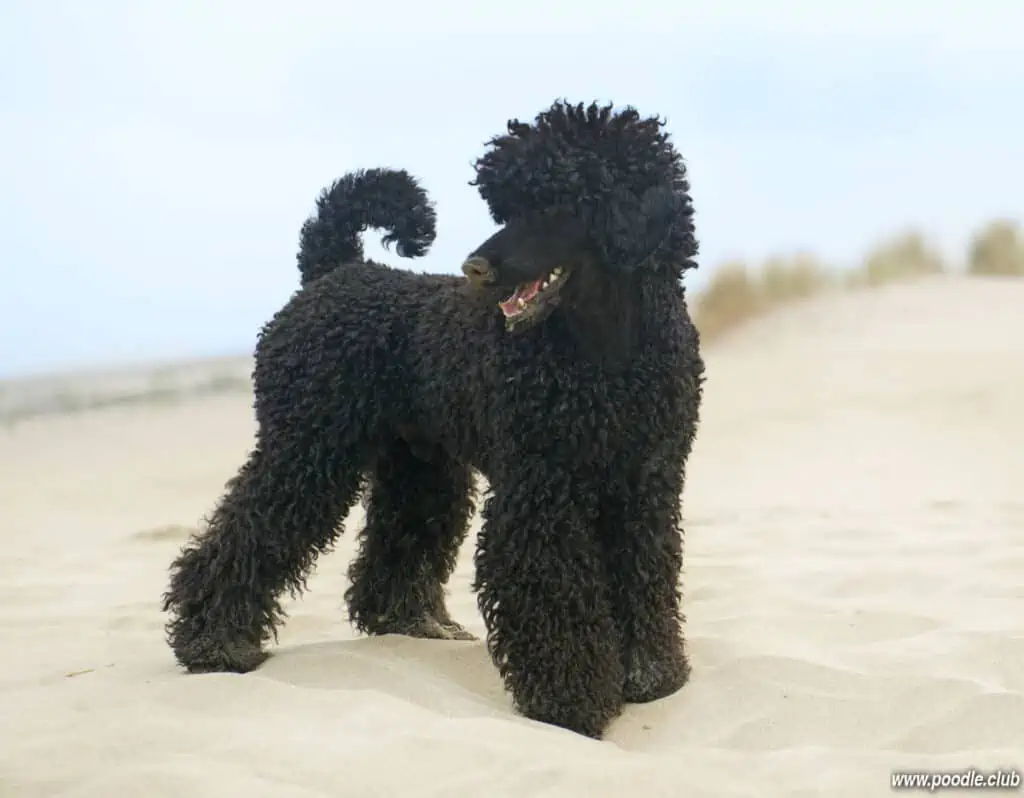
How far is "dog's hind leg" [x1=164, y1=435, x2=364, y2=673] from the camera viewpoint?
3898 mm

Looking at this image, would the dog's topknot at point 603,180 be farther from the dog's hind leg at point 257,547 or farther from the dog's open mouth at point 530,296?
the dog's hind leg at point 257,547

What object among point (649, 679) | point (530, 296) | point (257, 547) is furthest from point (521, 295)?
point (257, 547)

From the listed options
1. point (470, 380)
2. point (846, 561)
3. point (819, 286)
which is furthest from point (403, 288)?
point (819, 286)

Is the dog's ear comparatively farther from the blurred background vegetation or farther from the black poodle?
the blurred background vegetation

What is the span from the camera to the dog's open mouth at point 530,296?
3.09 metres

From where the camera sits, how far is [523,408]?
333 centimetres

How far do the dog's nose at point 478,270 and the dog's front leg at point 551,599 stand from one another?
594 millimetres

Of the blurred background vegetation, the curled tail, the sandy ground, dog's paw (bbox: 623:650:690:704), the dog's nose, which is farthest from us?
the blurred background vegetation

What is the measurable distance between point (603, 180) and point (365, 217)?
4.45 ft

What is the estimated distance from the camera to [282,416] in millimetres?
3941

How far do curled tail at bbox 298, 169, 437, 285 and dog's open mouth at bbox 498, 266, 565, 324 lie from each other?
1195 mm

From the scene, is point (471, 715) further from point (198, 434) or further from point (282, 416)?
point (198, 434)

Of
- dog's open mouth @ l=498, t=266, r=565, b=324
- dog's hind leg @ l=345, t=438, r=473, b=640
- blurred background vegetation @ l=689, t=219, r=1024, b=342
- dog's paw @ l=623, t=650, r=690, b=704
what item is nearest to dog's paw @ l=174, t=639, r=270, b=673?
dog's hind leg @ l=345, t=438, r=473, b=640

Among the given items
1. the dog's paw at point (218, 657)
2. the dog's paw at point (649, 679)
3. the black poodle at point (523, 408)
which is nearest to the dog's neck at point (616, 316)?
the black poodle at point (523, 408)
